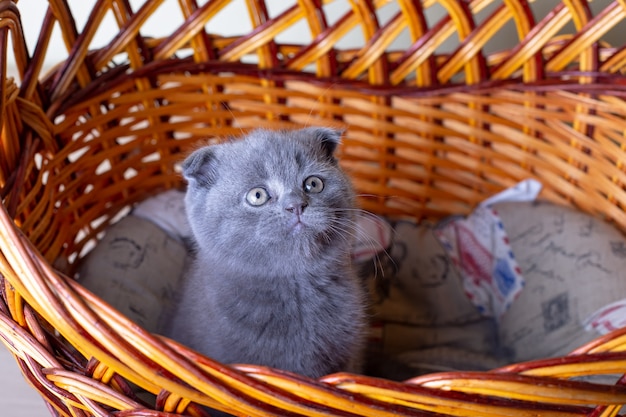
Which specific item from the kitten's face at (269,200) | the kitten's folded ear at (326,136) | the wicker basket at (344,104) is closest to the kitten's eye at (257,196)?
the kitten's face at (269,200)

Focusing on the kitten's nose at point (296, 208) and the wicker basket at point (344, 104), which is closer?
the kitten's nose at point (296, 208)

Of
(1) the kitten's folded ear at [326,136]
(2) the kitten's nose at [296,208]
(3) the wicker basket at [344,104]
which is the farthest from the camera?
(3) the wicker basket at [344,104]

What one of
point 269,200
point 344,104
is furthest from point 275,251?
point 344,104

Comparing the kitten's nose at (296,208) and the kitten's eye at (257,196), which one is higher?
the kitten's eye at (257,196)

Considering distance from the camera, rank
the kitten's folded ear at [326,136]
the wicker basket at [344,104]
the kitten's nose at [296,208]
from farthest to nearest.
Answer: the wicker basket at [344,104] < the kitten's folded ear at [326,136] < the kitten's nose at [296,208]

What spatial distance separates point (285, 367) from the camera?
37.2 inches

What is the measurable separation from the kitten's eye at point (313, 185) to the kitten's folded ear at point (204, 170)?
147 mm

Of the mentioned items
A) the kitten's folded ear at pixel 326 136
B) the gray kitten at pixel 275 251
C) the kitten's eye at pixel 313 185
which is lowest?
the gray kitten at pixel 275 251

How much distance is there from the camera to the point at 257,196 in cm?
91

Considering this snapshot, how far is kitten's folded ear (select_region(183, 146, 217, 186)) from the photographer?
36.9 inches

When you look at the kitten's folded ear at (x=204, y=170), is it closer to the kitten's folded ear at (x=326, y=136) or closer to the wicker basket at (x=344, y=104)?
the kitten's folded ear at (x=326, y=136)

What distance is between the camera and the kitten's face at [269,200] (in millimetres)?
885

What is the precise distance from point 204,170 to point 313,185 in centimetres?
17

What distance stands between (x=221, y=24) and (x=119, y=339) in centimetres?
159
